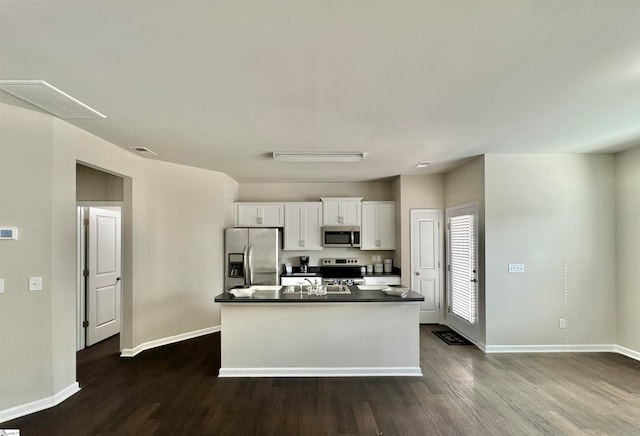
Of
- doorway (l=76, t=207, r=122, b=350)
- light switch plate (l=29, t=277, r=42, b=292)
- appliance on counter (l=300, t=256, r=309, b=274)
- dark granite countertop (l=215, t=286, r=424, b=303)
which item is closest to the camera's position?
light switch plate (l=29, t=277, r=42, b=292)

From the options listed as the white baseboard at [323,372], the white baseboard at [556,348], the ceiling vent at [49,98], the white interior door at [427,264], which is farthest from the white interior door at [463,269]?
the ceiling vent at [49,98]

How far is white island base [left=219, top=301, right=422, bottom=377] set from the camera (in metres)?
3.73

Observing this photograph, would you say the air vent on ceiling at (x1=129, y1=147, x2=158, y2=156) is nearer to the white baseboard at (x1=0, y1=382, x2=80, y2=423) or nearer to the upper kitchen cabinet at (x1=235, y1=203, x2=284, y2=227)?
the upper kitchen cabinet at (x1=235, y1=203, x2=284, y2=227)

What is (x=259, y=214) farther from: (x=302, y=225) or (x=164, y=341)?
(x=164, y=341)

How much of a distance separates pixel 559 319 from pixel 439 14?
4514 millimetres

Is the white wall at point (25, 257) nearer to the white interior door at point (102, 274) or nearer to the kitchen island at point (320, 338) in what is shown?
the kitchen island at point (320, 338)

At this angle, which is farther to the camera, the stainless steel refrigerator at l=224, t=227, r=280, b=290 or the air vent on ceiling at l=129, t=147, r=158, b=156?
the stainless steel refrigerator at l=224, t=227, r=280, b=290

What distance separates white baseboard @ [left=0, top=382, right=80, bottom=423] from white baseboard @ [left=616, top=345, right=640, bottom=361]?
6.53m

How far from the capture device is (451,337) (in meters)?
5.03

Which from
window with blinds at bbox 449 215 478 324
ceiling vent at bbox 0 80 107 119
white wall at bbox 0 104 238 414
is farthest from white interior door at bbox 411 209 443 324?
ceiling vent at bbox 0 80 107 119

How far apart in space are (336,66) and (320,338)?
114 inches

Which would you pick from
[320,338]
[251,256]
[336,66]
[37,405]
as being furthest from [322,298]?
[37,405]

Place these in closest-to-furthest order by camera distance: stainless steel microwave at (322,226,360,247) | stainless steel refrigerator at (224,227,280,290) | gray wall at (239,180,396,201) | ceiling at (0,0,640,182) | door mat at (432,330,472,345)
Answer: ceiling at (0,0,640,182), door mat at (432,330,472,345), stainless steel refrigerator at (224,227,280,290), stainless steel microwave at (322,226,360,247), gray wall at (239,180,396,201)

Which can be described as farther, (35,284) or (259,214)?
(259,214)
